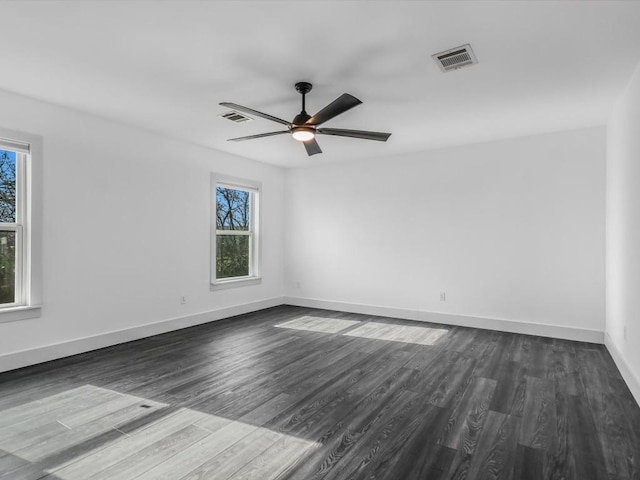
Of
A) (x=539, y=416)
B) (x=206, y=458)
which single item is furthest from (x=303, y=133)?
(x=539, y=416)

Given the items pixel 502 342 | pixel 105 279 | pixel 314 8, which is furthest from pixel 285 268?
pixel 314 8

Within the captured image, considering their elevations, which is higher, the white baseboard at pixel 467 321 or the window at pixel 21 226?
the window at pixel 21 226

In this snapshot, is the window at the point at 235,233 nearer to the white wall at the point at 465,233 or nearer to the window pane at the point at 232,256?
the window pane at the point at 232,256

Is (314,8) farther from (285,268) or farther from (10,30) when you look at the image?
(285,268)

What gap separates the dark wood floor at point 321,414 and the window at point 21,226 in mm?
713

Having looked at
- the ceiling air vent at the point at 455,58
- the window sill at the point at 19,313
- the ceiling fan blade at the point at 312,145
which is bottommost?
the window sill at the point at 19,313

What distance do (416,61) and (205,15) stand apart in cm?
150

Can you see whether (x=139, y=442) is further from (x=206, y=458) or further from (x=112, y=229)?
(x=112, y=229)

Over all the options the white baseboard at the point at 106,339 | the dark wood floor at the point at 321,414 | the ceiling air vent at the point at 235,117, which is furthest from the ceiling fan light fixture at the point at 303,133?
the white baseboard at the point at 106,339

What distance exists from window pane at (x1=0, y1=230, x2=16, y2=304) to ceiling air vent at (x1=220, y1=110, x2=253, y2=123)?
2332mm

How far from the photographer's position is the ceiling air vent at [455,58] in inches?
102

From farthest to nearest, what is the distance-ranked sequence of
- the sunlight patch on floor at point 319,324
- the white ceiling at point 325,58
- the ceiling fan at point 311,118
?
the sunlight patch on floor at point 319,324, the ceiling fan at point 311,118, the white ceiling at point 325,58

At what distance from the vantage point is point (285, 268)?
6.94 meters

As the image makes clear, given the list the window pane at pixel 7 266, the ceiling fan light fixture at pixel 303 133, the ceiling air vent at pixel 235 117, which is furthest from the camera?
the ceiling air vent at pixel 235 117
